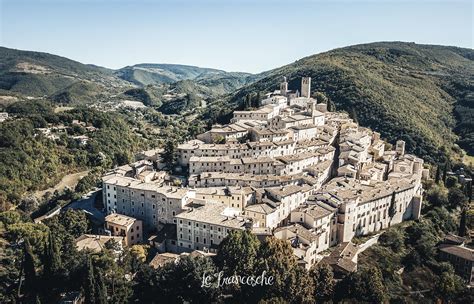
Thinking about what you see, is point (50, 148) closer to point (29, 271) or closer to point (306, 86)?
point (29, 271)

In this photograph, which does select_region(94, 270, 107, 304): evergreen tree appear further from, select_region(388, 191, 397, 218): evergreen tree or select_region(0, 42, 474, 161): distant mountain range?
select_region(0, 42, 474, 161): distant mountain range

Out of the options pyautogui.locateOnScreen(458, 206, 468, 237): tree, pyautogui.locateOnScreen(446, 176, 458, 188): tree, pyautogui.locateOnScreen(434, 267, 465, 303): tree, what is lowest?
pyautogui.locateOnScreen(434, 267, 465, 303): tree

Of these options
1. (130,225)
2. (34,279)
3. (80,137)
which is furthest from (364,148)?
(80,137)

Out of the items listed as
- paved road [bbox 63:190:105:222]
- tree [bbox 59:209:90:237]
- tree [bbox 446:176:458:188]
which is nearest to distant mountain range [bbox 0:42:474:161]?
tree [bbox 446:176:458:188]

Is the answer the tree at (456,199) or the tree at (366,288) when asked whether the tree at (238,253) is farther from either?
the tree at (456,199)

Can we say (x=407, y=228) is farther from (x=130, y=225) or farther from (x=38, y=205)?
(x=38, y=205)

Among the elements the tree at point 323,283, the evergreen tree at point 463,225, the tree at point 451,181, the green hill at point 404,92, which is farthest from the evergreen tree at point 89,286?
the tree at point 451,181
